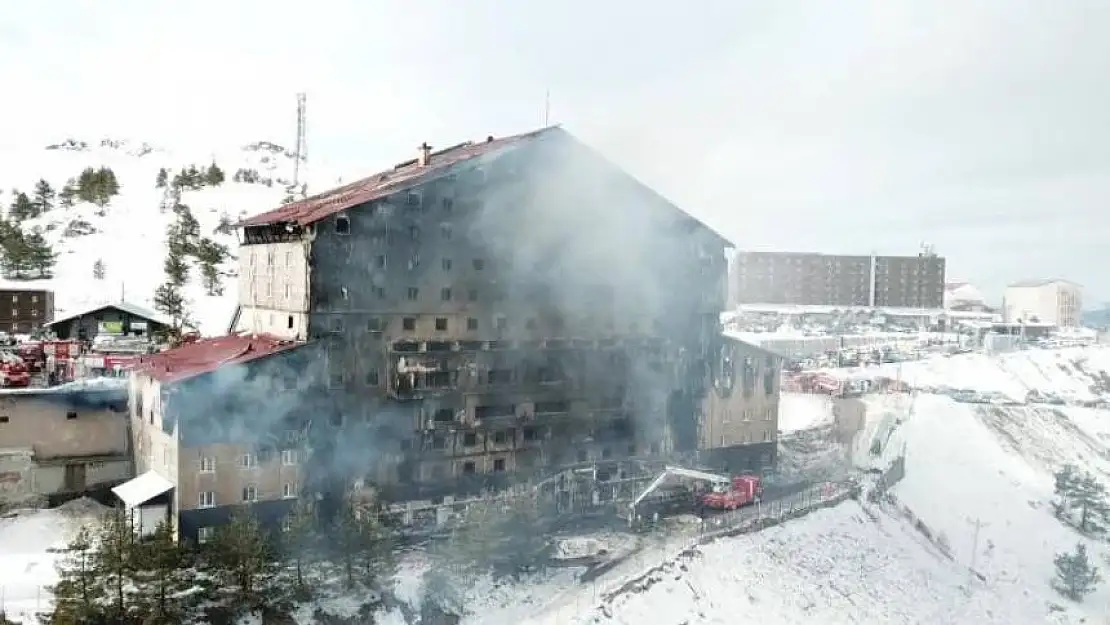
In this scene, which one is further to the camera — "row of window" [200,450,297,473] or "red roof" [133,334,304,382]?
"red roof" [133,334,304,382]

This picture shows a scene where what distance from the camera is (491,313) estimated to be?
21.8m

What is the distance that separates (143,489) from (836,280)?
7520 centimetres

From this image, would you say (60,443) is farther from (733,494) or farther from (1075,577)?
(1075,577)

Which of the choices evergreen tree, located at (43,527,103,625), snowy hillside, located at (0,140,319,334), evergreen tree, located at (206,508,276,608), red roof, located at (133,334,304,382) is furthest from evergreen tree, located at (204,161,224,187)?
evergreen tree, located at (43,527,103,625)

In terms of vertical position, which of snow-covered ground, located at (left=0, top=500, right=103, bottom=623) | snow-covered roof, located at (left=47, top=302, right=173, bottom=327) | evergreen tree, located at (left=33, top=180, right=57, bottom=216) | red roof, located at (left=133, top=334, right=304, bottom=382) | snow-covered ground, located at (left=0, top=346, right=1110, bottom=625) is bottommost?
snow-covered ground, located at (left=0, top=346, right=1110, bottom=625)

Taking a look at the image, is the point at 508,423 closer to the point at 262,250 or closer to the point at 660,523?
the point at 660,523

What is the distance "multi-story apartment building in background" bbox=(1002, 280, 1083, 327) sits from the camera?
88062mm

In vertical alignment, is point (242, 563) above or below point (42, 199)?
below

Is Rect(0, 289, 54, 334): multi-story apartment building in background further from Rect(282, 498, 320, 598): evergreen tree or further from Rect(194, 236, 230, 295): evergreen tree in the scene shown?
Rect(282, 498, 320, 598): evergreen tree

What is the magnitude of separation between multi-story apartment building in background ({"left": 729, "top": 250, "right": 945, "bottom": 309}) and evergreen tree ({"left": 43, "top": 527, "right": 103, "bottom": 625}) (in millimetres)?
72584

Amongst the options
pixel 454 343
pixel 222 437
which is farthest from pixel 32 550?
pixel 454 343

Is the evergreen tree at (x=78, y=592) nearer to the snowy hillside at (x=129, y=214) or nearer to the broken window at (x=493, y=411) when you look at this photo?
the broken window at (x=493, y=411)

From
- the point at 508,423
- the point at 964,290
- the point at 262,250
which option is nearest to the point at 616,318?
the point at 508,423

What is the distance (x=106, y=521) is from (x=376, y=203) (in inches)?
344
